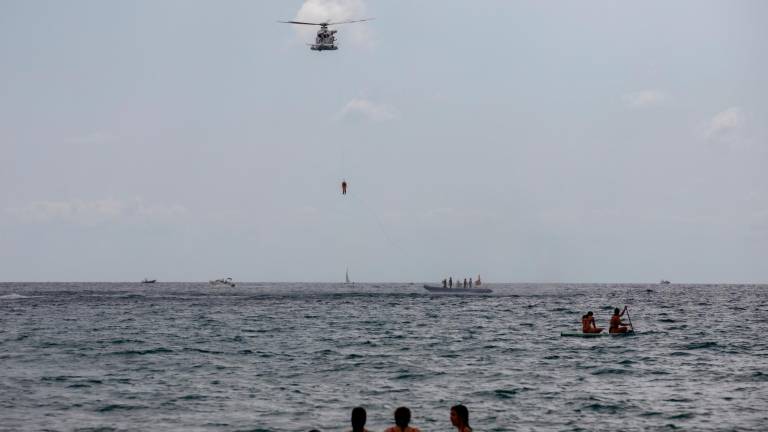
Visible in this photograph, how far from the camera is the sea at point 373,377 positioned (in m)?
26.2

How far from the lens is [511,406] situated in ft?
92.8

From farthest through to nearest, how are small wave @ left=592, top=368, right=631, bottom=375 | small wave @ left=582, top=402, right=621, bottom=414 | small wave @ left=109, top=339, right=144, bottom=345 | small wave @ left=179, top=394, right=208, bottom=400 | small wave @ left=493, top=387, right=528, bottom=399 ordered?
small wave @ left=109, top=339, right=144, bottom=345, small wave @ left=592, top=368, right=631, bottom=375, small wave @ left=493, top=387, right=528, bottom=399, small wave @ left=179, top=394, right=208, bottom=400, small wave @ left=582, top=402, right=621, bottom=414

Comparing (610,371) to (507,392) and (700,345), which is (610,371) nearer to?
(507,392)

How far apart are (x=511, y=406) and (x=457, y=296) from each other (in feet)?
343

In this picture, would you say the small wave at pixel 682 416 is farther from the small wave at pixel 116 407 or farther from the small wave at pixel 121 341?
the small wave at pixel 121 341

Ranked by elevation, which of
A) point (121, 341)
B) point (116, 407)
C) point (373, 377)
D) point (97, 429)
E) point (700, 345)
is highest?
point (121, 341)

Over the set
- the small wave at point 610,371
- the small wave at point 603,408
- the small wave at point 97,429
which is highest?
the small wave at point 610,371

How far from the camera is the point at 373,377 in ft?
116

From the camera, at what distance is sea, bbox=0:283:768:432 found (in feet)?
85.8

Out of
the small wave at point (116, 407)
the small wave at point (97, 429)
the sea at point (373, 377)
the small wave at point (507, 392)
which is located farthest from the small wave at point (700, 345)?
the small wave at point (97, 429)

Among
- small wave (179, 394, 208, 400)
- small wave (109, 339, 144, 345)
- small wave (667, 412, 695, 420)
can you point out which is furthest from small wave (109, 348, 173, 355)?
small wave (667, 412, 695, 420)

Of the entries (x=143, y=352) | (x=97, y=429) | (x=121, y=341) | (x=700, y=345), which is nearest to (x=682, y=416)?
(x=97, y=429)

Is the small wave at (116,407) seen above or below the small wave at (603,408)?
above

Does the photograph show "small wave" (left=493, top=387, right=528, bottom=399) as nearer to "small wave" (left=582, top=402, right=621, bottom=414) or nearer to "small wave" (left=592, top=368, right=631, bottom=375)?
"small wave" (left=582, top=402, right=621, bottom=414)
